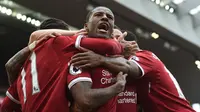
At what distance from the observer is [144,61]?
278 cm

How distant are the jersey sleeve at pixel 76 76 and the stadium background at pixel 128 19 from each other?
7763mm

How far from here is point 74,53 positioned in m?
2.41

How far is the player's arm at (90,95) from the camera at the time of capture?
218 centimetres

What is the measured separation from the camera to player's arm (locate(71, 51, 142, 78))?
7.65 feet

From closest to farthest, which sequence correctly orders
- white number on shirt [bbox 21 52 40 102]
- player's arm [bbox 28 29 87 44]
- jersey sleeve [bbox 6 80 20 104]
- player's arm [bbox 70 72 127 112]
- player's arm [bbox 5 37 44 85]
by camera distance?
player's arm [bbox 70 72 127 112] < white number on shirt [bbox 21 52 40 102] < player's arm [bbox 28 29 87 44] < player's arm [bbox 5 37 44 85] < jersey sleeve [bbox 6 80 20 104]

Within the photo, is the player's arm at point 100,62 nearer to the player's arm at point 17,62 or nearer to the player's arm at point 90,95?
the player's arm at point 90,95

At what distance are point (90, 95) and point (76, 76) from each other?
15cm

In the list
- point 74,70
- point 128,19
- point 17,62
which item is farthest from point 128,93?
point 128,19

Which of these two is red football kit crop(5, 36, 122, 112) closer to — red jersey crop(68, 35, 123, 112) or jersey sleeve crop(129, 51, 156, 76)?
red jersey crop(68, 35, 123, 112)

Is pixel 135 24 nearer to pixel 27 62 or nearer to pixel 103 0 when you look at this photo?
pixel 103 0

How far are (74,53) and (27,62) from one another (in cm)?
37

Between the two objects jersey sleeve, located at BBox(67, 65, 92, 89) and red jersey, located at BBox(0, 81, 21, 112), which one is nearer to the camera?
jersey sleeve, located at BBox(67, 65, 92, 89)

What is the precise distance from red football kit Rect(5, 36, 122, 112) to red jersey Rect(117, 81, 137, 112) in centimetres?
39

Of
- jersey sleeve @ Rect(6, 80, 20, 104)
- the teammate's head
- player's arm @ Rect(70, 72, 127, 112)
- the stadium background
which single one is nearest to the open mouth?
the teammate's head
